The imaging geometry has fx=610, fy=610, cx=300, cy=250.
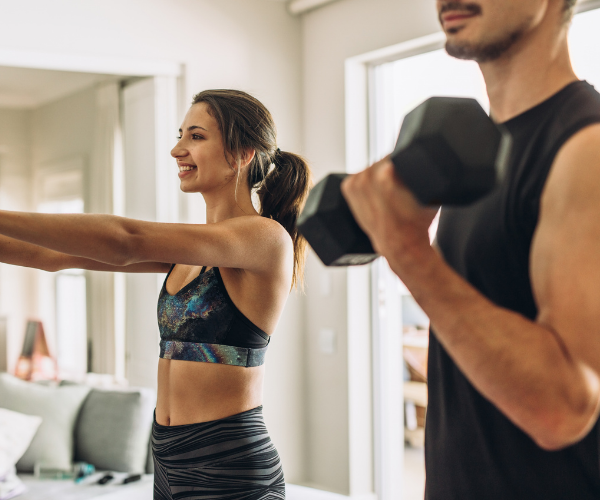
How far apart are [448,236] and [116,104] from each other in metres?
3.06

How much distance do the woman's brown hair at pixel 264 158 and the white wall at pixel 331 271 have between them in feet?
5.12

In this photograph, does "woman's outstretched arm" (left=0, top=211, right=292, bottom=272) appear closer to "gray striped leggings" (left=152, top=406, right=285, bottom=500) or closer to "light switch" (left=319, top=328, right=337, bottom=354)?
"gray striped leggings" (left=152, top=406, right=285, bottom=500)

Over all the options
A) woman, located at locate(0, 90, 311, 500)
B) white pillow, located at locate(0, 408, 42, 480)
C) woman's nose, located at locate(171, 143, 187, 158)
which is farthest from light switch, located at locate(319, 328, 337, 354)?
woman's nose, located at locate(171, 143, 187, 158)

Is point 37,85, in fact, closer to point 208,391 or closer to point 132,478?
point 132,478

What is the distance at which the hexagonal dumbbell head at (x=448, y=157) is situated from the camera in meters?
0.49

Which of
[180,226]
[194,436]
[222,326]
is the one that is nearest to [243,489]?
[194,436]

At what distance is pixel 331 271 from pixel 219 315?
6.31 ft

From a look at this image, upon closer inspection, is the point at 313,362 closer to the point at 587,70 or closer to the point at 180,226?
the point at 587,70

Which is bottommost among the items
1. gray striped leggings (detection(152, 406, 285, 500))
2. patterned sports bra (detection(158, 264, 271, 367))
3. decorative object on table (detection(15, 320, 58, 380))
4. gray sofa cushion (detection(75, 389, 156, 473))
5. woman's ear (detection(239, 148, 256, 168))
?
gray sofa cushion (detection(75, 389, 156, 473))

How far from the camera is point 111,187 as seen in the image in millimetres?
3539

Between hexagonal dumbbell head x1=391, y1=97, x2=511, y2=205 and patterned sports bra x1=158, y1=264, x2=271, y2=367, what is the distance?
0.88 m

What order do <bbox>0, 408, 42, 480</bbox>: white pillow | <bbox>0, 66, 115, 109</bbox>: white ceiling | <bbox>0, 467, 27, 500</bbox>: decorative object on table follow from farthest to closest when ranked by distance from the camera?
<bbox>0, 66, 115, 109</bbox>: white ceiling
<bbox>0, 408, 42, 480</bbox>: white pillow
<bbox>0, 467, 27, 500</bbox>: decorative object on table

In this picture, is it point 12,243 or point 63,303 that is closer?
point 12,243

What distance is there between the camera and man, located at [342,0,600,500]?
1.73 feet
